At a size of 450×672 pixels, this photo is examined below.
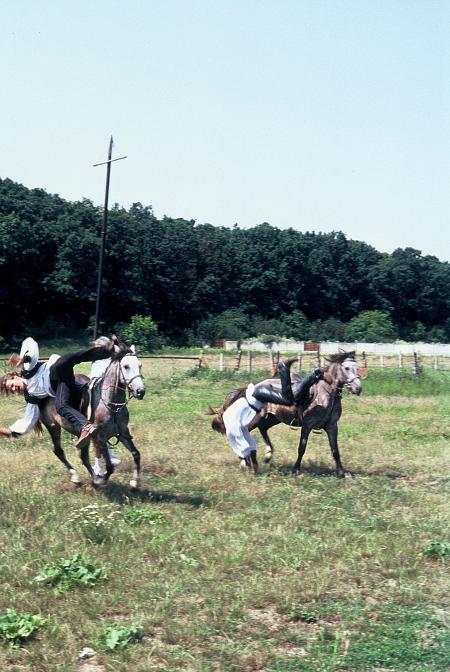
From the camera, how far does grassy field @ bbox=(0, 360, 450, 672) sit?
612cm

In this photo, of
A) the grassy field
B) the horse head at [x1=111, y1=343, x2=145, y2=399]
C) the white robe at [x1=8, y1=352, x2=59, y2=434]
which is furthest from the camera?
the white robe at [x1=8, y1=352, x2=59, y2=434]

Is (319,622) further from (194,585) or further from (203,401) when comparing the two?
(203,401)

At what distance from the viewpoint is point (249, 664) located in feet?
19.5

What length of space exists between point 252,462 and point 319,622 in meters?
6.24

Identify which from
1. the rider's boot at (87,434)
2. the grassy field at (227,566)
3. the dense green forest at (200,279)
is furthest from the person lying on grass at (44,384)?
the dense green forest at (200,279)

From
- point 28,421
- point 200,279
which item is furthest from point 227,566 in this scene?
point 200,279

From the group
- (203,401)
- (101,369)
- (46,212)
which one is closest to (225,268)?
(46,212)

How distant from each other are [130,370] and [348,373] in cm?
380

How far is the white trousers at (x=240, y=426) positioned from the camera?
42.5 feet

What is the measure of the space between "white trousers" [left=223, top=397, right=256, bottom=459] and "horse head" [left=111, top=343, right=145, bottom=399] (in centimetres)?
259

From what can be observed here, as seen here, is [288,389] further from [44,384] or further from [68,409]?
[44,384]

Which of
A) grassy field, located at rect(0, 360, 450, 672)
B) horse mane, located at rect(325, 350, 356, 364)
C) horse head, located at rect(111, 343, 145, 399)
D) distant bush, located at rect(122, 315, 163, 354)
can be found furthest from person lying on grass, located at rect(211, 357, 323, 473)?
distant bush, located at rect(122, 315, 163, 354)

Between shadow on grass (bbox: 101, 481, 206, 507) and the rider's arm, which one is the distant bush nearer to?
the rider's arm

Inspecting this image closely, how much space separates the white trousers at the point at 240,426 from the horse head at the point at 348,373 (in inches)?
63.6
